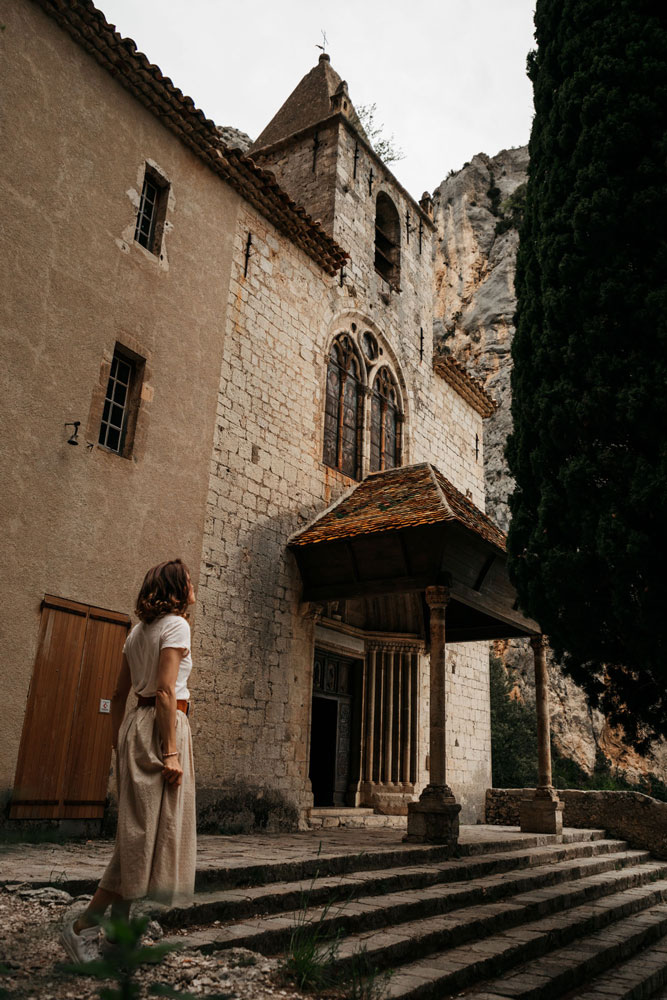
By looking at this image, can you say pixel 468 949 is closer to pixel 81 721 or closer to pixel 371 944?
pixel 371 944

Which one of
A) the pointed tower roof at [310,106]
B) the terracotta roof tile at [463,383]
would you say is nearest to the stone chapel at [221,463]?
the pointed tower roof at [310,106]

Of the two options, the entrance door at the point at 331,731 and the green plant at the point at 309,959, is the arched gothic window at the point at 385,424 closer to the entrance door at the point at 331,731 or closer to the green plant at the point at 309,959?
the entrance door at the point at 331,731

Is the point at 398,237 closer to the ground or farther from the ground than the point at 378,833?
farther from the ground

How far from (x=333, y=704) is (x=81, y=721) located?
5.11m

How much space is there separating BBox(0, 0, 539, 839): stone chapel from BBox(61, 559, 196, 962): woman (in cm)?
385

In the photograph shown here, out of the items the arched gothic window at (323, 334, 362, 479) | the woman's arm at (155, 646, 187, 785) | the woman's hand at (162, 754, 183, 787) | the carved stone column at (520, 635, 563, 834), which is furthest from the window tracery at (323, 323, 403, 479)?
the woman's hand at (162, 754, 183, 787)

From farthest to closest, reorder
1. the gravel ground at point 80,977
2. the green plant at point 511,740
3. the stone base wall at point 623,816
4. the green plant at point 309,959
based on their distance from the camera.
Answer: the green plant at point 511,740 → the stone base wall at point 623,816 → the green plant at point 309,959 → the gravel ground at point 80,977

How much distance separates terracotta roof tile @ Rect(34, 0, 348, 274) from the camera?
7801 millimetres

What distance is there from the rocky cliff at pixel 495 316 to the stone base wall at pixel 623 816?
9907mm

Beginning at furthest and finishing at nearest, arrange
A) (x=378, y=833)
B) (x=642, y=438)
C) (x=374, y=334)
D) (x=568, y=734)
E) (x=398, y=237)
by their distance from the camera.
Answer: (x=568, y=734), (x=398, y=237), (x=374, y=334), (x=378, y=833), (x=642, y=438)

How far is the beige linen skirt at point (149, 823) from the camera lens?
9.12ft

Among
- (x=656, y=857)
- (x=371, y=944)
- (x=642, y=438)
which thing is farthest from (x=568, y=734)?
(x=371, y=944)

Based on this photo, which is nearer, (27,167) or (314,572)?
(27,167)

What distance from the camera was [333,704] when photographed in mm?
11164
